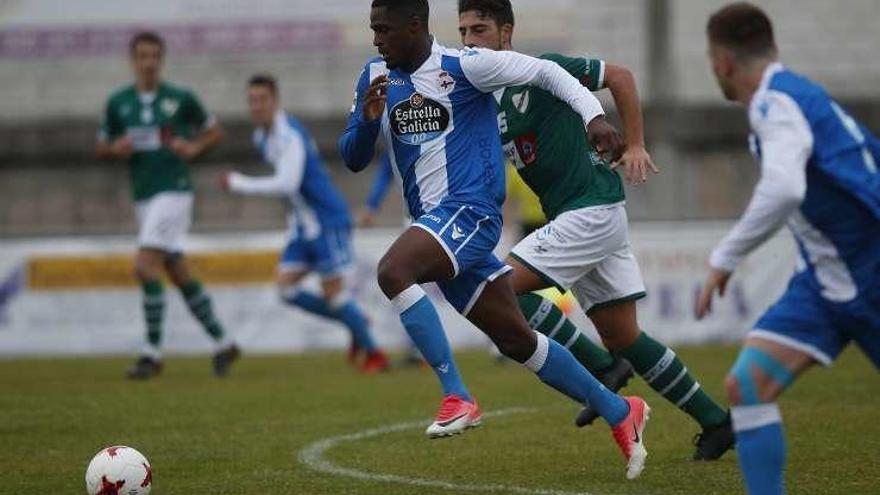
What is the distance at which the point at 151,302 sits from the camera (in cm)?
1384

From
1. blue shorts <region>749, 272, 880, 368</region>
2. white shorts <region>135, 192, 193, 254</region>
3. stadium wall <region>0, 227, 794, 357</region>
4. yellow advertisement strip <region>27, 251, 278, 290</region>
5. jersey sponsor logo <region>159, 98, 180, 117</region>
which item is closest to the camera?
blue shorts <region>749, 272, 880, 368</region>

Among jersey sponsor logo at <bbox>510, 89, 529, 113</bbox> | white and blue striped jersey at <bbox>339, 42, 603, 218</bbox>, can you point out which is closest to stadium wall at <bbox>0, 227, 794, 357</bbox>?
jersey sponsor logo at <bbox>510, 89, 529, 113</bbox>

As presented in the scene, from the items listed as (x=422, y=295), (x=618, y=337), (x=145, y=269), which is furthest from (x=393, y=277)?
(x=145, y=269)

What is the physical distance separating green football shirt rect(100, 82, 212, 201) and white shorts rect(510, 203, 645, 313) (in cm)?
650

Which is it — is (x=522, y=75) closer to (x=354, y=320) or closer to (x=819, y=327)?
(x=819, y=327)

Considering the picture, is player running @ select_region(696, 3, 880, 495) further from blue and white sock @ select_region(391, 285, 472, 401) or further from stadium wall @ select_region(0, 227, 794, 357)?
stadium wall @ select_region(0, 227, 794, 357)

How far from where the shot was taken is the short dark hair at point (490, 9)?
26.2ft

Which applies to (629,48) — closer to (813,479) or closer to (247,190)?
(247,190)

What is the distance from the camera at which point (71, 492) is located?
696cm

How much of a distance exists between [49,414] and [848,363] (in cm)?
691

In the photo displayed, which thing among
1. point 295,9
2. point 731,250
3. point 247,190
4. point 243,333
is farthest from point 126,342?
point 731,250

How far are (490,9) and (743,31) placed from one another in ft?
9.03

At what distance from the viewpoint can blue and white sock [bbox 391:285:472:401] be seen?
7074 mm

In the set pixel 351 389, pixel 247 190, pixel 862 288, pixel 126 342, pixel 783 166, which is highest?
pixel 783 166
